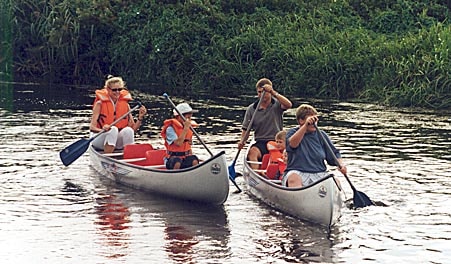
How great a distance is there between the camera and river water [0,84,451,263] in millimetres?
9758

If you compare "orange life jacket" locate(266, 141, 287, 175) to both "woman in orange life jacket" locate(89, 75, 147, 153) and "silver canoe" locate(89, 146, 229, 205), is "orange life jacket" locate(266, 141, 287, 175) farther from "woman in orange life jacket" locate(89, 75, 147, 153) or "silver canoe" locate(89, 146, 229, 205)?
"woman in orange life jacket" locate(89, 75, 147, 153)

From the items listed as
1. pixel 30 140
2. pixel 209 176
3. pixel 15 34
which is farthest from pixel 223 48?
pixel 209 176

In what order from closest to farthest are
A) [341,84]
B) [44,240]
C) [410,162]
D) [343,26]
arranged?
1. [44,240]
2. [410,162]
3. [341,84]
4. [343,26]

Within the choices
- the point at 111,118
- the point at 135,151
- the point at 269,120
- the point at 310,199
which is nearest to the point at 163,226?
the point at 310,199

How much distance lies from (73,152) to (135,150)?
1.06 m

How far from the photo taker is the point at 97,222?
11234 millimetres

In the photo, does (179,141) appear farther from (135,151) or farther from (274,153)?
(135,151)

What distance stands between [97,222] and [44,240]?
1025 millimetres

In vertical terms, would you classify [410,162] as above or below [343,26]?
below

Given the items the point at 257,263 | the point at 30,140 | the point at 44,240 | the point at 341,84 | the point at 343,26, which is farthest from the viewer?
the point at 343,26

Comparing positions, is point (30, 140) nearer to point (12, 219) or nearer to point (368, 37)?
point (12, 219)

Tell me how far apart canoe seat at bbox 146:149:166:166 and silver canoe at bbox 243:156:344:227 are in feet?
6.78

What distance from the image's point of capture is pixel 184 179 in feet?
A: 39.9

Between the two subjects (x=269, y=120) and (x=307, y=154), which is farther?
(x=269, y=120)
